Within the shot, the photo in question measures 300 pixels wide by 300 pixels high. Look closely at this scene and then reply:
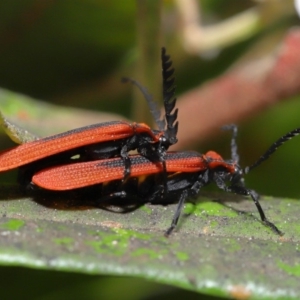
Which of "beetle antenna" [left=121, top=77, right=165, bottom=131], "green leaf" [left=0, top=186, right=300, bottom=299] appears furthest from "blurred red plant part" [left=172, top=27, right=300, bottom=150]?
"green leaf" [left=0, top=186, right=300, bottom=299]

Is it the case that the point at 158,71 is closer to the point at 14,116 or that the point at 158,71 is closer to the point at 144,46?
the point at 144,46

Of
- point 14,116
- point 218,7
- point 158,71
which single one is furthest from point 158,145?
point 218,7

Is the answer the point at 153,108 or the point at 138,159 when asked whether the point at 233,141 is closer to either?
the point at 153,108

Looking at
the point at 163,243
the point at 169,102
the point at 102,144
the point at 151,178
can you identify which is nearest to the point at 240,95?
the point at 169,102

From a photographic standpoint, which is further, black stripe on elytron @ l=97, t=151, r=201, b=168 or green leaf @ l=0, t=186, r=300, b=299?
black stripe on elytron @ l=97, t=151, r=201, b=168

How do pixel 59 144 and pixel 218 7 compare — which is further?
pixel 218 7

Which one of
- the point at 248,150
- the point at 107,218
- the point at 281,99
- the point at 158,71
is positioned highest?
the point at 158,71

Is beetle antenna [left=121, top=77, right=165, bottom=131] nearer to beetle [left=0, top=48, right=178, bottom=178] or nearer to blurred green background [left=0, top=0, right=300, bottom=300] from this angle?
beetle [left=0, top=48, right=178, bottom=178]
